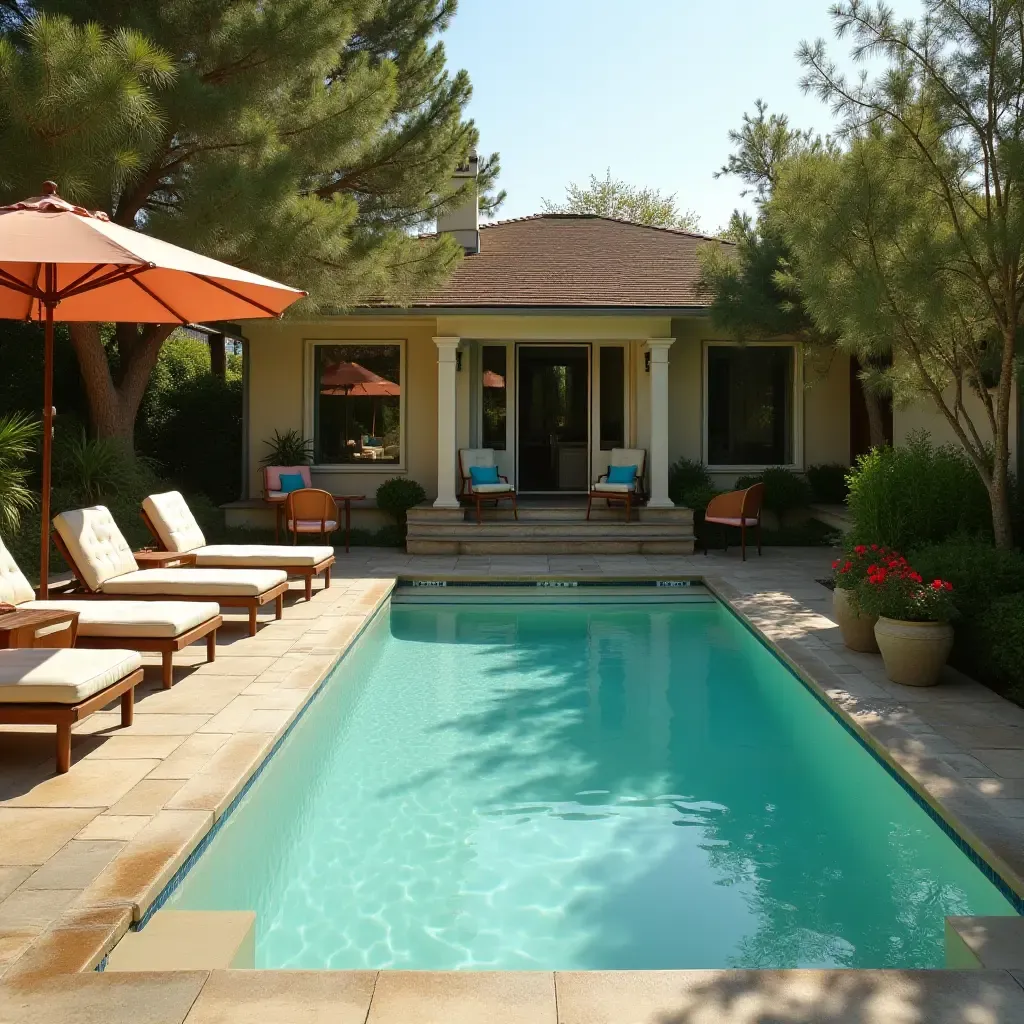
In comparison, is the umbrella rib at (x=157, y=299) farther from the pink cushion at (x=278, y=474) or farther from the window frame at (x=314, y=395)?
the window frame at (x=314, y=395)

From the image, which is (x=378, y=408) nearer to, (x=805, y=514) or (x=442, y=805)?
(x=805, y=514)

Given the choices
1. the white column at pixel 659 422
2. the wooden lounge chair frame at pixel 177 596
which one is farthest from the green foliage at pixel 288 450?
the wooden lounge chair frame at pixel 177 596

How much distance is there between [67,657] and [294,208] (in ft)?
20.7

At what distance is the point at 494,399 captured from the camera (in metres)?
15.1

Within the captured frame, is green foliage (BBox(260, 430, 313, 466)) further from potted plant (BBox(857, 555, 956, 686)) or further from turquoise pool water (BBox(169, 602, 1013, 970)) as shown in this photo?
potted plant (BBox(857, 555, 956, 686))

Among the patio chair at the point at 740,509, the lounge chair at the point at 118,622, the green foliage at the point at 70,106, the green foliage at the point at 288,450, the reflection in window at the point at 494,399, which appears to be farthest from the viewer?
the reflection in window at the point at 494,399

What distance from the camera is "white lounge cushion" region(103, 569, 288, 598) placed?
7.12 metres

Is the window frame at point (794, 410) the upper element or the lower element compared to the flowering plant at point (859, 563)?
upper

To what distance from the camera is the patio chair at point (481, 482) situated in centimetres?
1331

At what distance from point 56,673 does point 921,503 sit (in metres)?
6.37

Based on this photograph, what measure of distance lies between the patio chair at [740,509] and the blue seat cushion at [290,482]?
5.36 m

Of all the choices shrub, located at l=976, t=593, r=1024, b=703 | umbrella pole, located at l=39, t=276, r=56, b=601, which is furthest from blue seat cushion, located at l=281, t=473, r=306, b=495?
shrub, located at l=976, t=593, r=1024, b=703

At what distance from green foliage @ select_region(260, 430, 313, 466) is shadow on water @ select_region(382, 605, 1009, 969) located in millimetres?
7047

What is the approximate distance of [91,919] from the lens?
3.10 meters
